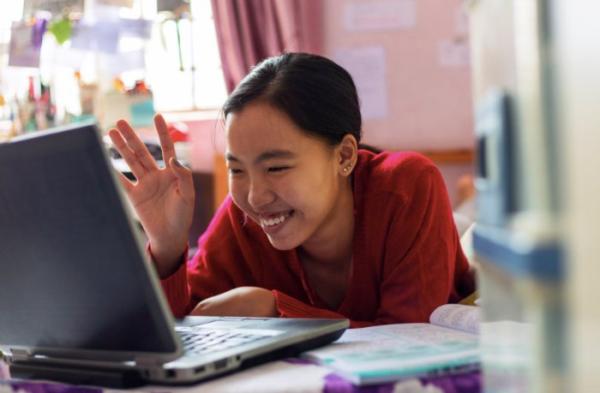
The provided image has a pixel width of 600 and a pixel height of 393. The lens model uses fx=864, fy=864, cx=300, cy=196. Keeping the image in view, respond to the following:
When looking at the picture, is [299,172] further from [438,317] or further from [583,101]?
[583,101]

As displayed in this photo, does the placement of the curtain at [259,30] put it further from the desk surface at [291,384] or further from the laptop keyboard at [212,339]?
the desk surface at [291,384]

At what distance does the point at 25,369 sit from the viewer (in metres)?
0.83

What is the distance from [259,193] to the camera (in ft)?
4.03

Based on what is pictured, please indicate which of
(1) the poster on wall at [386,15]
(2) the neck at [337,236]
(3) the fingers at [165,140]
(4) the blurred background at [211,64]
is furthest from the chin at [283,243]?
(1) the poster on wall at [386,15]

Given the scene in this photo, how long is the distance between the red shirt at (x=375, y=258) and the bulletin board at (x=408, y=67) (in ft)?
6.91

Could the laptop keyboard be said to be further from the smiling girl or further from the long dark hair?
the long dark hair

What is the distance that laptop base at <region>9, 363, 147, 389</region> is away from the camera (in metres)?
0.73

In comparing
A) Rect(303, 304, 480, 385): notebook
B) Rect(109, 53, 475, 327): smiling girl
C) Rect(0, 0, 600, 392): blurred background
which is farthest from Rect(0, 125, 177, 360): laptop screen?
Rect(0, 0, 600, 392): blurred background

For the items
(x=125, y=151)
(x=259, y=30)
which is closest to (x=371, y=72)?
(x=259, y=30)

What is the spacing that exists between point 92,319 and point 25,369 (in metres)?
0.13

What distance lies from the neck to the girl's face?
49 mm

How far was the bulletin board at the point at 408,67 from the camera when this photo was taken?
3617 mm

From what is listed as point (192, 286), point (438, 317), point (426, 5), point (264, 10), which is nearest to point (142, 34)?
point (264, 10)

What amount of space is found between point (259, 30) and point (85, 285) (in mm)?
3054
